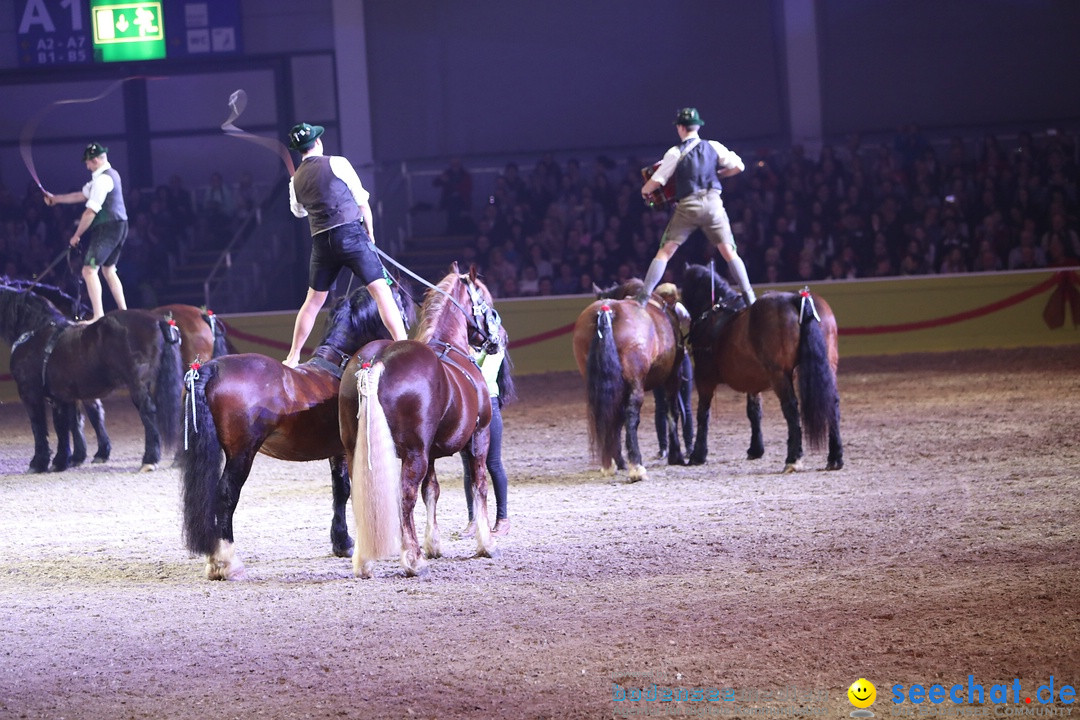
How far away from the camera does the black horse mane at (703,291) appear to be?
1082 centimetres

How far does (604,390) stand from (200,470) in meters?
3.76

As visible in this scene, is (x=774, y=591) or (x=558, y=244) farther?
(x=558, y=244)

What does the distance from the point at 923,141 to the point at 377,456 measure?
53.5 ft

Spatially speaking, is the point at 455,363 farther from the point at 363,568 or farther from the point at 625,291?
the point at 625,291

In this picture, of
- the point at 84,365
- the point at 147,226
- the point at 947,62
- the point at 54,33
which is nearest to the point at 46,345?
the point at 84,365

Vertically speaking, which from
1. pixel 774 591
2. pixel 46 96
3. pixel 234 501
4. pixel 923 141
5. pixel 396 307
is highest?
pixel 46 96

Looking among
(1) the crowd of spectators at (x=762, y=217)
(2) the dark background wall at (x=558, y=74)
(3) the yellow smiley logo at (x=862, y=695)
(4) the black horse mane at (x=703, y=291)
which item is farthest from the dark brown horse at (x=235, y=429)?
(2) the dark background wall at (x=558, y=74)

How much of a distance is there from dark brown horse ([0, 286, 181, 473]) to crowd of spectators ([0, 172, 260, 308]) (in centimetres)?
875

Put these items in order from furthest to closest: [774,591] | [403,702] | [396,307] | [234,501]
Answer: [396,307] → [234,501] → [774,591] → [403,702]

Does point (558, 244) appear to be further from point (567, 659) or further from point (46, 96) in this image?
point (567, 659)

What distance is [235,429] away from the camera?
680 cm

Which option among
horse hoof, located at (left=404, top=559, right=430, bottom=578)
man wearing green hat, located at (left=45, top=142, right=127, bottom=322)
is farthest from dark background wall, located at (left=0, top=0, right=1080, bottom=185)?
Result: horse hoof, located at (left=404, top=559, right=430, bottom=578)

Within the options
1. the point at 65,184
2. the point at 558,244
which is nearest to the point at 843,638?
the point at 558,244

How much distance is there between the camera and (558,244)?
2017 centimetres
